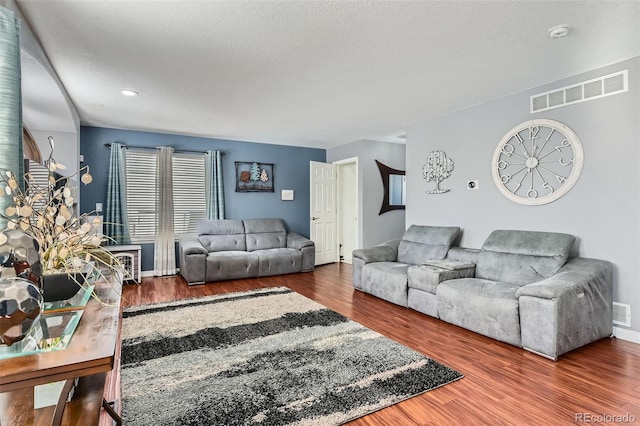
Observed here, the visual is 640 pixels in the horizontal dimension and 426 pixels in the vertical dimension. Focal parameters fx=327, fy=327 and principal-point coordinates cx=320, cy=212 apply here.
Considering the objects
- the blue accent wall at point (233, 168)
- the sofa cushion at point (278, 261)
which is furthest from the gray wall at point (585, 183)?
the blue accent wall at point (233, 168)

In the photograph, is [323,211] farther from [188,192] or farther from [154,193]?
[154,193]

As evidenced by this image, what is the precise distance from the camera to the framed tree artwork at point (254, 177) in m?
6.30

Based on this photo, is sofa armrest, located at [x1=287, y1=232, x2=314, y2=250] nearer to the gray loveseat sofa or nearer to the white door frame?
the gray loveseat sofa

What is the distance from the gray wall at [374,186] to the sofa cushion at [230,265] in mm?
2114

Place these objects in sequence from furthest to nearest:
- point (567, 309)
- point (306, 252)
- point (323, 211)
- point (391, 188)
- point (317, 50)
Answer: point (323, 211)
point (391, 188)
point (306, 252)
point (317, 50)
point (567, 309)

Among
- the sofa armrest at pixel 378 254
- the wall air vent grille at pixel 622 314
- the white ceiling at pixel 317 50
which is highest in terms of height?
the white ceiling at pixel 317 50

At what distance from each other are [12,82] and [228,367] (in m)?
2.15

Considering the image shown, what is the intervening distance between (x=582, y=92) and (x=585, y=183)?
2.85 ft

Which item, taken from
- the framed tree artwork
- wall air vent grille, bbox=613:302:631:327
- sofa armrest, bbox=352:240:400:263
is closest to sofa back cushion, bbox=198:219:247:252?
the framed tree artwork

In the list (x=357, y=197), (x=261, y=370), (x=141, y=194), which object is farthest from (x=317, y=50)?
(x=141, y=194)

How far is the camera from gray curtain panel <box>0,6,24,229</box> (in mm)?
1698

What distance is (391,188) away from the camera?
655 centimetres

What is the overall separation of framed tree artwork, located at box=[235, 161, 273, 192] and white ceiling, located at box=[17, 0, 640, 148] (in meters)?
2.08

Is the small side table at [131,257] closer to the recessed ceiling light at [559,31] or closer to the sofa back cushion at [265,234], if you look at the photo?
the sofa back cushion at [265,234]
